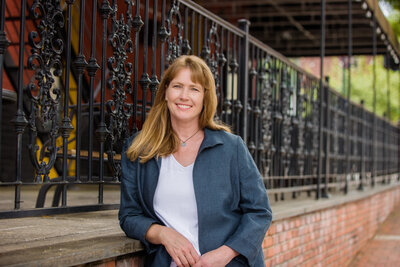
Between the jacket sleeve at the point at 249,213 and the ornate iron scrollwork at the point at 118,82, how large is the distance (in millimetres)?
781

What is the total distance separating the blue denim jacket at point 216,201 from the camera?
248 centimetres

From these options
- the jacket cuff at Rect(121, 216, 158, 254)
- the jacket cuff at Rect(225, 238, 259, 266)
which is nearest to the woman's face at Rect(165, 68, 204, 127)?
the jacket cuff at Rect(121, 216, 158, 254)

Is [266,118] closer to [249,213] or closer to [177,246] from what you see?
[249,213]

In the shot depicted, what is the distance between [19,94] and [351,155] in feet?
25.2

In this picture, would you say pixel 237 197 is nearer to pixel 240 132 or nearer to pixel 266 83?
pixel 240 132

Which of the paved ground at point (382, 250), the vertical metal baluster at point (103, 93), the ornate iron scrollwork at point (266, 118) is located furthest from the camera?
the paved ground at point (382, 250)

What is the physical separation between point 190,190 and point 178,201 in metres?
0.08

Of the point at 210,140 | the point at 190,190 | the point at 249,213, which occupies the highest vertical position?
the point at 210,140

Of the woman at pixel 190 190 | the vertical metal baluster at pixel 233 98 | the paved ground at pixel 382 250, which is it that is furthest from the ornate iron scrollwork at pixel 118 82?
the paved ground at pixel 382 250

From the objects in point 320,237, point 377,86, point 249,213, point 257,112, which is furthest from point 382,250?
point 377,86

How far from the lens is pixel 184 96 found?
102 inches

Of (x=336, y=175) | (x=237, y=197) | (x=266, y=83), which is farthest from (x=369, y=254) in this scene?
(x=237, y=197)

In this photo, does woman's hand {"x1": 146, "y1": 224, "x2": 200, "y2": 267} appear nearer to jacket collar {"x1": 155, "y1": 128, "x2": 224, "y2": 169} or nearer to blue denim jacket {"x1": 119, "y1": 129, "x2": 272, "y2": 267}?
blue denim jacket {"x1": 119, "y1": 129, "x2": 272, "y2": 267}

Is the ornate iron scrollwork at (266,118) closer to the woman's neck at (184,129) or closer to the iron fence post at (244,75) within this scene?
the iron fence post at (244,75)
